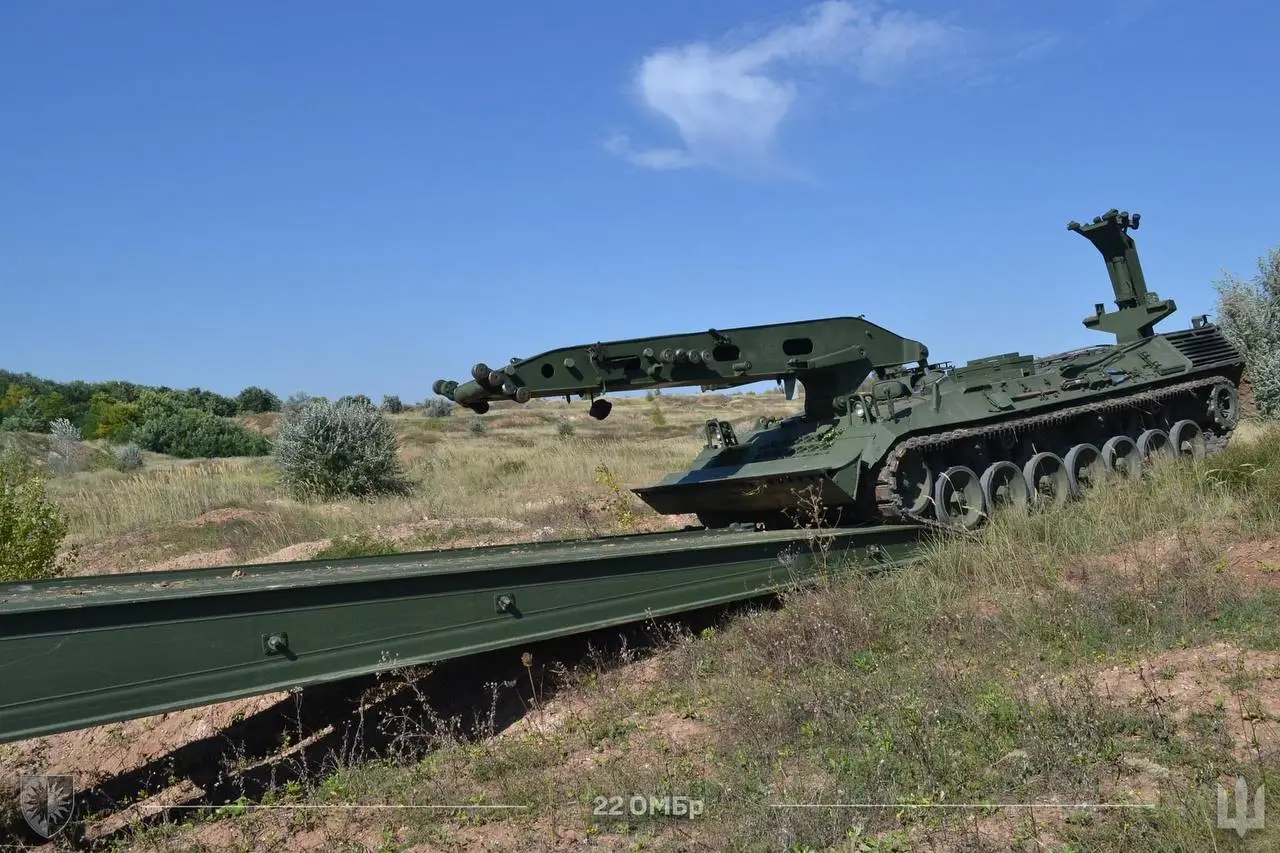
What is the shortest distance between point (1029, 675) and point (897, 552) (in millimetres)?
3242

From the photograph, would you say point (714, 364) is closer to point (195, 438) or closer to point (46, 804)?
point (46, 804)

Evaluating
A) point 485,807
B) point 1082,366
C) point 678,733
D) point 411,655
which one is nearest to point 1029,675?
point 678,733

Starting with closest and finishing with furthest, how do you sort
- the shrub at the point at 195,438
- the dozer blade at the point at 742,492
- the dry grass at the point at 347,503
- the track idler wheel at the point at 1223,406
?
the dozer blade at the point at 742,492 < the track idler wheel at the point at 1223,406 < the dry grass at the point at 347,503 < the shrub at the point at 195,438

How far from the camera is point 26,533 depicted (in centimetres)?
888

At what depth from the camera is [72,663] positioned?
4.50 meters

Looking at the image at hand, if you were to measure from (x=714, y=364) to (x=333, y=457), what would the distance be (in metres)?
11.1

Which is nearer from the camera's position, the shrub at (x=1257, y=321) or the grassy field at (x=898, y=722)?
the grassy field at (x=898, y=722)

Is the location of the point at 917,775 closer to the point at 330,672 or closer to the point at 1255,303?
the point at 330,672

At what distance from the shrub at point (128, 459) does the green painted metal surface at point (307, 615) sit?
19.4 meters

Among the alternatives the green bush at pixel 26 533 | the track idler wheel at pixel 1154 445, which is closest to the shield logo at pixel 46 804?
the green bush at pixel 26 533

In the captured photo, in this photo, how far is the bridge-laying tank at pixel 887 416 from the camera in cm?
761

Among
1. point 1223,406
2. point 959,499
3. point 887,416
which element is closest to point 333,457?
point 887,416

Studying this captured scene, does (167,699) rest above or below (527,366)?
below

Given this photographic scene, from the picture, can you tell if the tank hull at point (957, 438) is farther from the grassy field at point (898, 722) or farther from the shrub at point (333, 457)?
the shrub at point (333, 457)
